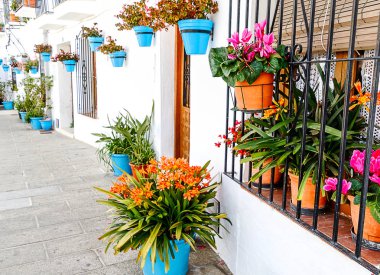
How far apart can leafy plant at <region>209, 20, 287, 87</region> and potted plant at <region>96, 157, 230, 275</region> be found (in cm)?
92

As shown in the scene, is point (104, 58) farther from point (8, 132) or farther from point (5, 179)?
point (8, 132)

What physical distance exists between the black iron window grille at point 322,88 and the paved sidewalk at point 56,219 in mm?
1107

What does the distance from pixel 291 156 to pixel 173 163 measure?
96cm

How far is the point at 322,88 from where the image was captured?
218 cm

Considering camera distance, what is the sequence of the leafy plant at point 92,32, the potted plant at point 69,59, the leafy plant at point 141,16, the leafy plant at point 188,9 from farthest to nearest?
1. the potted plant at point 69,59
2. the leafy plant at point 92,32
3. the leafy plant at point 141,16
4. the leafy plant at point 188,9

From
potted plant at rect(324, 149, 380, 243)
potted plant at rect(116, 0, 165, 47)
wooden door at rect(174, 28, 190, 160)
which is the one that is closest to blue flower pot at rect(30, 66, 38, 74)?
potted plant at rect(116, 0, 165, 47)

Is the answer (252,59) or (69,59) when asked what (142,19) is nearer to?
(252,59)

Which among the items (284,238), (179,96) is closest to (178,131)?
(179,96)

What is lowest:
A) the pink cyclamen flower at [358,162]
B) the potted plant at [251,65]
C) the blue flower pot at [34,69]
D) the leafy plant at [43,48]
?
the pink cyclamen flower at [358,162]

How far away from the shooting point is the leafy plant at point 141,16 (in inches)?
135

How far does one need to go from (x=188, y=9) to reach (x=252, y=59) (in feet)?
3.76

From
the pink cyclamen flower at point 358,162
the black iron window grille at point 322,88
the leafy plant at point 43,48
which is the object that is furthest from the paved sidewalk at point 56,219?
the leafy plant at point 43,48

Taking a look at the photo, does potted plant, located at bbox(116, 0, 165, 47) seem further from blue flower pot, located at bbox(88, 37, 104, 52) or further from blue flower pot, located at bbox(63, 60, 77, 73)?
blue flower pot, located at bbox(63, 60, 77, 73)

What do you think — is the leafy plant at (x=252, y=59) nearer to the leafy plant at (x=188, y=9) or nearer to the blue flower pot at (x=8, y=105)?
the leafy plant at (x=188, y=9)
